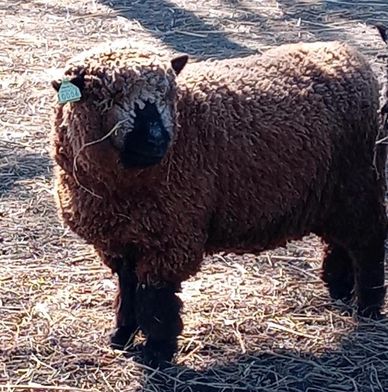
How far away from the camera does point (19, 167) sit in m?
7.44

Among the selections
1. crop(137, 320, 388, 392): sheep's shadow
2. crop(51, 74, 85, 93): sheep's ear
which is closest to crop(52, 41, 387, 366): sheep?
crop(51, 74, 85, 93): sheep's ear

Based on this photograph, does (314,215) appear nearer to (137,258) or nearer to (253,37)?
(137,258)

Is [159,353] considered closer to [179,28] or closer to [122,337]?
[122,337]

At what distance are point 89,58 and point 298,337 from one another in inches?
72.7

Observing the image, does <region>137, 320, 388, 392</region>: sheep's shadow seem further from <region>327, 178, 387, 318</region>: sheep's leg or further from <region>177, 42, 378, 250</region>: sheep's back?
<region>177, 42, 378, 250</region>: sheep's back

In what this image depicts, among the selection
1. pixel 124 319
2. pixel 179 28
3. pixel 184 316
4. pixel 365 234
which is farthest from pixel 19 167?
pixel 179 28

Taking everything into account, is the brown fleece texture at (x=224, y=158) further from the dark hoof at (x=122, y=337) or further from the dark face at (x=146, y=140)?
the dark hoof at (x=122, y=337)

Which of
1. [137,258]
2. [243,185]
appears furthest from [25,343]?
[243,185]

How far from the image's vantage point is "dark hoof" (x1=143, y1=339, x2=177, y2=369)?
489cm

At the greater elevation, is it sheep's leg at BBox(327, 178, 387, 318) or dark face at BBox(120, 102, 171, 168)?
dark face at BBox(120, 102, 171, 168)

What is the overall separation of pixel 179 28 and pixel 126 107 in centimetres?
704

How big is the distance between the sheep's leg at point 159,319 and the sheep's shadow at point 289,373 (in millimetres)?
87

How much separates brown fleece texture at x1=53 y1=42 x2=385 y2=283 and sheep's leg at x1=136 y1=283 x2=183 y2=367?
75mm

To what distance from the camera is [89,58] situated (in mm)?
4477
